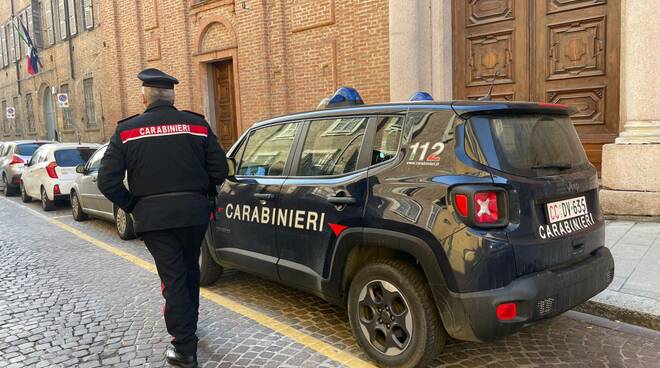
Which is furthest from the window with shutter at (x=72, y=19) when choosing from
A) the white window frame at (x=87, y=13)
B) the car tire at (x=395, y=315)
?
the car tire at (x=395, y=315)

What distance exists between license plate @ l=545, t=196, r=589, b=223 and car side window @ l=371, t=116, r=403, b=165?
98cm

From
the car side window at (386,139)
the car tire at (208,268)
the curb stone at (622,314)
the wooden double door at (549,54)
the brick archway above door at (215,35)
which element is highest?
the brick archway above door at (215,35)

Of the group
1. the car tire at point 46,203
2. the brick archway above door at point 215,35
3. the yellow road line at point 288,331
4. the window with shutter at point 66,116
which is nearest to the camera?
the yellow road line at point 288,331

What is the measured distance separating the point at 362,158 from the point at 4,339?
3113 millimetres

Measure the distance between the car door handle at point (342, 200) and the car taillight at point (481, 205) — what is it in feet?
2.44

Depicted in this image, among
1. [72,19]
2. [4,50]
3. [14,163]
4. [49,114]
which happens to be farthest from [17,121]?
[14,163]

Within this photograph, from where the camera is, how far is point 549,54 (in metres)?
8.16

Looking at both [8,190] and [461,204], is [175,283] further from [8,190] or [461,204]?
[8,190]

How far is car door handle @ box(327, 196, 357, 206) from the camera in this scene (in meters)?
3.31

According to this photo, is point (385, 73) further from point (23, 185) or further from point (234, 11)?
point (23, 185)

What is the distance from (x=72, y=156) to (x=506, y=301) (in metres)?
10.0

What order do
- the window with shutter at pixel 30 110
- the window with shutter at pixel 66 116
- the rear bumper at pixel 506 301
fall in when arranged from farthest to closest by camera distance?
the window with shutter at pixel 30 110
the window with shutter at pixel 66 116
the rear bumper at pixel 506 301

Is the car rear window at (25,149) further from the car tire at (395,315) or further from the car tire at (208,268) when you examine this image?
the car tire at (395,315)

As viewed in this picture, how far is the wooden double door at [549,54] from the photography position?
7648 millimetres
